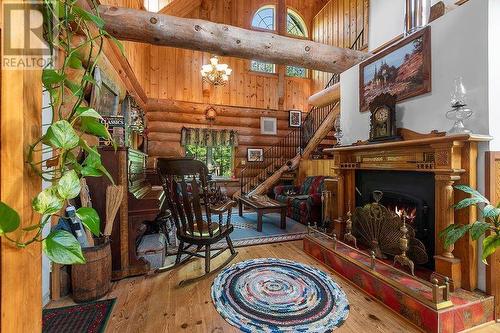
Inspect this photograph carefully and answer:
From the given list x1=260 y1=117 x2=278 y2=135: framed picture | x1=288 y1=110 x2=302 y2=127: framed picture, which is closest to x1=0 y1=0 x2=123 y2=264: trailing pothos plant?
x1=260 y1=117 x2=278 y2=135: framed picture

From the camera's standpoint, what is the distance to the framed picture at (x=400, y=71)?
2.19 m

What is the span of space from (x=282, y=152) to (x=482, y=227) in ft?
20.1

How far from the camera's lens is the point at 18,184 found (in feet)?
2.11

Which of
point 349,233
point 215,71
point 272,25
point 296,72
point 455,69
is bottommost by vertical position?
point 349,233

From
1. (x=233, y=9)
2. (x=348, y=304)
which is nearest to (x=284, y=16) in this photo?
(x=233, y=9)

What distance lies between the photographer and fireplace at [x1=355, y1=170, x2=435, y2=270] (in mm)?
2113

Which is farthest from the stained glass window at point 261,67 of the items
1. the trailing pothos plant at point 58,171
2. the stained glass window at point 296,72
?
the trailing pothos plant at point 58,171

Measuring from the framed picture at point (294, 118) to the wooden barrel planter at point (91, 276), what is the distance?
670cm

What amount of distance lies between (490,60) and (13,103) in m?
2.88

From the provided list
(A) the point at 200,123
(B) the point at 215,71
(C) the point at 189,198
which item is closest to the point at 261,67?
(B) the point at 215,71

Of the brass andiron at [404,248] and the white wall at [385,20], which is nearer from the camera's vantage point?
the brass andiron at [404,248]

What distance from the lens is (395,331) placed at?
5.25 ft

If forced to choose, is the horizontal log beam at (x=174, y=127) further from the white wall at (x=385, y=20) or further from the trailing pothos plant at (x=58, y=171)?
the trailing pothos plant at (x=58, y=171)

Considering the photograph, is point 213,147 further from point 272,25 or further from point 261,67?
point 272,25
